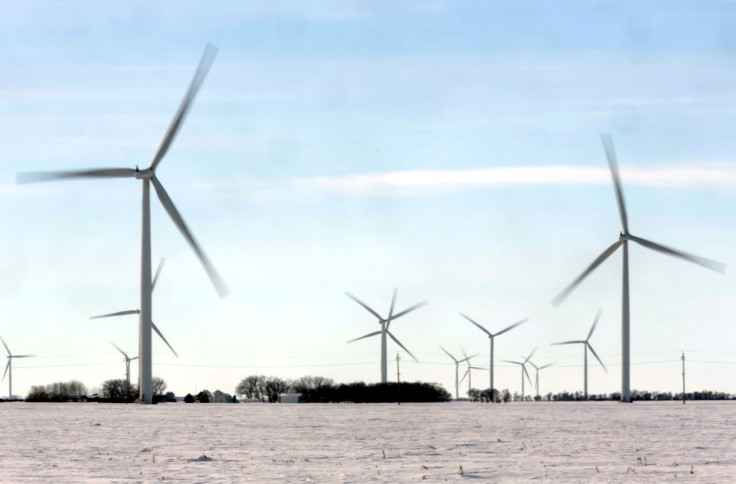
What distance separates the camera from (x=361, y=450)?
4075cm

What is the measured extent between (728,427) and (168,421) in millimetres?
29980

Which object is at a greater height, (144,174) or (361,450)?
(144,174)

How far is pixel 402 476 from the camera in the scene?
31.5m

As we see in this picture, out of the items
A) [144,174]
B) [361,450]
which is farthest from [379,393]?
[361,450]

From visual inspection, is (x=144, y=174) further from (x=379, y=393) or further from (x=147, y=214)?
(x=379, y=393)

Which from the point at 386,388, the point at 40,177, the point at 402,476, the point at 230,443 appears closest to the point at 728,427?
the point at 230,443

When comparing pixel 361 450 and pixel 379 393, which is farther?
pixel 379 393

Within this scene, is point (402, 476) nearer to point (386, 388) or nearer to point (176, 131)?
point (176, 131)

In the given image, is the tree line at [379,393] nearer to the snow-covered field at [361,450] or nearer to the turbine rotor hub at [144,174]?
the turbine rotor hub at [144,174]

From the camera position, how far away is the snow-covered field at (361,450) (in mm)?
31859

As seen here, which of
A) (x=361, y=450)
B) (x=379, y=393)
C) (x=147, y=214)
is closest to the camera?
(x=361, y=450)

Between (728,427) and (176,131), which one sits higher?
(176,131)

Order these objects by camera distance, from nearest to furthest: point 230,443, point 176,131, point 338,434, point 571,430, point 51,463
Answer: point 51,463 < point 230,443 < point 338,434 < point 571,430 < point 176,131

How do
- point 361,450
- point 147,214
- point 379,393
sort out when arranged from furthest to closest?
point 379,393
point 147,214
point 361,450
